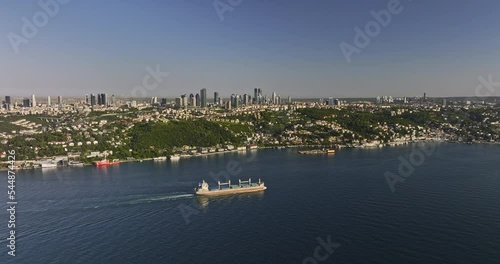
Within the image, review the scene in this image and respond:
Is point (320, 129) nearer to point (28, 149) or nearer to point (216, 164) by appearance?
point (216, 164)

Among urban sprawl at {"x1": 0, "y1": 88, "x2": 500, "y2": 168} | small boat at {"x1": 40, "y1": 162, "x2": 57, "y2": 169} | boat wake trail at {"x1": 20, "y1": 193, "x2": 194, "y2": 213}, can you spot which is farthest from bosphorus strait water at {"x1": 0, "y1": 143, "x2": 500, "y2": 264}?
urban sprawl at {"x1": 0, "y1": 88, "x2": 500, "y2": 168}

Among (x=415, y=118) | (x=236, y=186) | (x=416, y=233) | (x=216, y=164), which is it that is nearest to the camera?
(x=416, y=233)

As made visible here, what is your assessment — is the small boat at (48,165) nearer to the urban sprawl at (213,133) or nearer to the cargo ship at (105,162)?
the urban sprawl at (213,133)

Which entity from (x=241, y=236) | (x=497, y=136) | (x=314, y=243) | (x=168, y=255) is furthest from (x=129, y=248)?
(x=497, y=136)

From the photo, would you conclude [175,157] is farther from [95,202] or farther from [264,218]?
[264,218]

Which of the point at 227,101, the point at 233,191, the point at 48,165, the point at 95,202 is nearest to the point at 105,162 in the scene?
the point at 48,165

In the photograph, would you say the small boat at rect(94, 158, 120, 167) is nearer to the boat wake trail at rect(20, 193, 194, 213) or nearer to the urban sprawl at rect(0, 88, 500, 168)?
the urban sprawl at rect(0, 88, 500, 168)

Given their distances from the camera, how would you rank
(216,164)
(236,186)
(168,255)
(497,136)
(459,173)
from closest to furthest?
(168,255)
(236,186)
(459,173)
(216,164)
(497,136)
